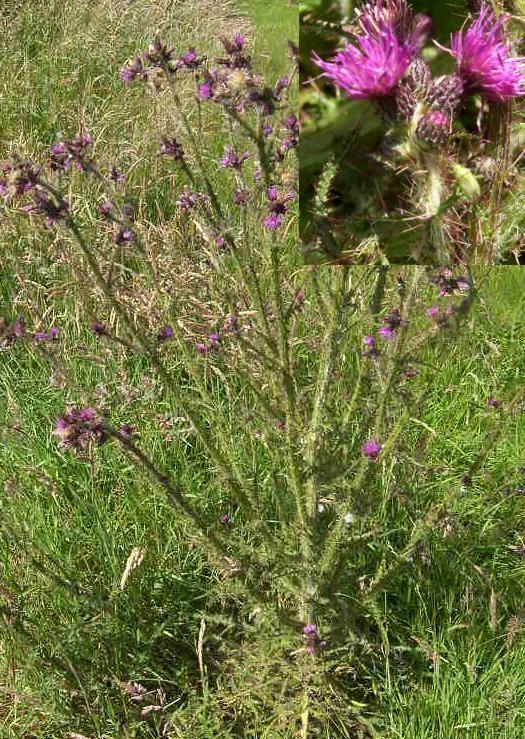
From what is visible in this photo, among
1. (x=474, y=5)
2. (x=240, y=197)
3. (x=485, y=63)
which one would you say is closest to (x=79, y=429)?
(x=240, y=197)

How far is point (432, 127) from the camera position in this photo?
1275 mm

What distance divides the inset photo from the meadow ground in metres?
0.19

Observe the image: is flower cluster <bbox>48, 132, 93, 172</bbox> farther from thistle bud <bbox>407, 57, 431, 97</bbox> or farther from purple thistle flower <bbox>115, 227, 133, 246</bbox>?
thistle bud <bbox>407, 57, 431, 97</bbox>

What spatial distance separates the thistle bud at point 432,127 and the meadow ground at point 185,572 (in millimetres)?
385

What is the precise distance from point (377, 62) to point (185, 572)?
5.01 feet

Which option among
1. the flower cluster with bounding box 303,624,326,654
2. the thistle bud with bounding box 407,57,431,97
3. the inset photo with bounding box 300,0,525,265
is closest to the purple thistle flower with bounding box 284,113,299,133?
the inset photo with bounding box 300,0,525,265

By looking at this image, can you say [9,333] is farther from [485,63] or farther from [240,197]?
[485,63]

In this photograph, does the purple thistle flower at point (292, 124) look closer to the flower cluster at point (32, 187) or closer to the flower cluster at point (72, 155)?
the flower cluster at point (72, 155)

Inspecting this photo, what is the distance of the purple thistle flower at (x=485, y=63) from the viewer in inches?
57.1

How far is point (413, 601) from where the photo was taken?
82.1 inches

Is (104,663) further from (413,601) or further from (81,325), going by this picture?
(81,325)

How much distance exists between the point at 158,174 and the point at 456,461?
216cm

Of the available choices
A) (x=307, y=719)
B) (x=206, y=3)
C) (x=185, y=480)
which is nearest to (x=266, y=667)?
(x=307, y=719)

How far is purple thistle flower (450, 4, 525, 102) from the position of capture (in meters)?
1.45
